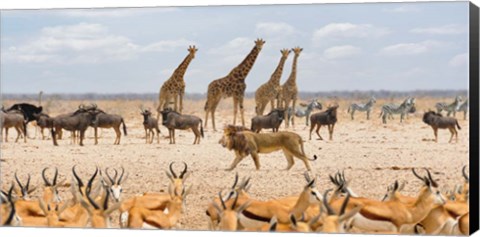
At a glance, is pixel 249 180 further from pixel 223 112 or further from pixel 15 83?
pixel 15 83

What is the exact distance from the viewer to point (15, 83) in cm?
1427

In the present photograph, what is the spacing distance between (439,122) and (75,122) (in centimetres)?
387

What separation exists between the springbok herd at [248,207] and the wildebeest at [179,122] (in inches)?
15.8

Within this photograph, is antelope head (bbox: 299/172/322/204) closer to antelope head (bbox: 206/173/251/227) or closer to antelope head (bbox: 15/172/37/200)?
antelope head (bbox: 206/173/251/227)

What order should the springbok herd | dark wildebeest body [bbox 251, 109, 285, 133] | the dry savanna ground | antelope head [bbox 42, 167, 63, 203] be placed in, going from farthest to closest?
dark wildebeest body [bbox 251, 109, 285, 133], antelope head [bbox 42, 167, 63, 203], the dry savanna ground, the springbok herd

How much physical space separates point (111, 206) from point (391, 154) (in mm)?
2812

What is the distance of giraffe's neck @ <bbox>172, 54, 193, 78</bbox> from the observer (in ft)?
45.4

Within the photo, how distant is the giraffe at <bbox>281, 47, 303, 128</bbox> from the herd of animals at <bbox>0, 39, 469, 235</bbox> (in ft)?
0.03

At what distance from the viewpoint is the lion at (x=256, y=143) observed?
1395 cm

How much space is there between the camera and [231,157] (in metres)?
14.1

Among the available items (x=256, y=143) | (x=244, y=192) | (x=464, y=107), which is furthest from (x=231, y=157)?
(x=464, y=107)

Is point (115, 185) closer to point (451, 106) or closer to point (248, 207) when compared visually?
point (248, 207)

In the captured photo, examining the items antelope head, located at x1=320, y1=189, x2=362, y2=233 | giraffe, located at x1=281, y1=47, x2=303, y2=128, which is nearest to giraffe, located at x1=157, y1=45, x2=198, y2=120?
giraffe, located at x1=281, y1=47, x2=303, y2=128

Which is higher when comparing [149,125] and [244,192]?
[149,125]
